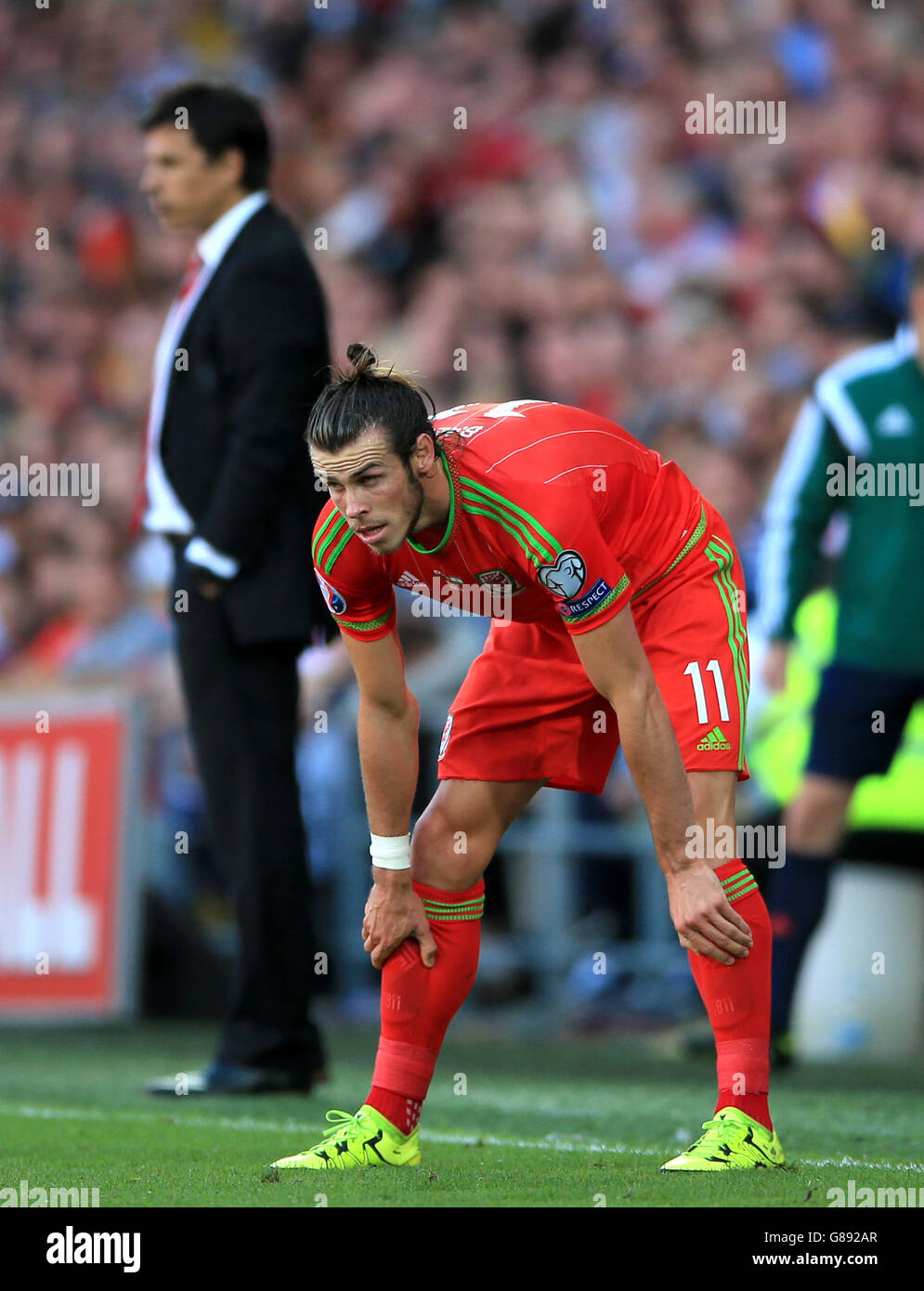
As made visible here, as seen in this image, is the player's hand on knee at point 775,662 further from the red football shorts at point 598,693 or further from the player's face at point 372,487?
the player's face at point 372,487

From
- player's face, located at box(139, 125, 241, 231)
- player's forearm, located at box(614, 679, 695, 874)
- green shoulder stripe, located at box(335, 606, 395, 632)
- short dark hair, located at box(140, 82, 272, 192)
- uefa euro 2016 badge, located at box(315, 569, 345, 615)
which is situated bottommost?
player's forearm, located at box(614, 679, 695, 874)

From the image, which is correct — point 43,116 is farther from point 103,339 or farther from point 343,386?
point 343,386

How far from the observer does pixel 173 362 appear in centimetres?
505

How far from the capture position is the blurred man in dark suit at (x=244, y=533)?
477 cm

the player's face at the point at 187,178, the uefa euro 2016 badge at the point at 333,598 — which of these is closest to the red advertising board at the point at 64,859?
the player's face at the point at 187,178

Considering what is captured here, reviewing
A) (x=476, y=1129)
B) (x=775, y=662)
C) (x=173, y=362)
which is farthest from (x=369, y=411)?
(x=775, y=662)

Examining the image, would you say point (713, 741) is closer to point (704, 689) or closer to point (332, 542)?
point (704, 689)

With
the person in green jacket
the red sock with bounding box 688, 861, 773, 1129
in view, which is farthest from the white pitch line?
the person in green jacket

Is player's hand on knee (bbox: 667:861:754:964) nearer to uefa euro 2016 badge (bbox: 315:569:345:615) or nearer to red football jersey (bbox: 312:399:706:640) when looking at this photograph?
red football jersey (bbox: 312:399:706:640)

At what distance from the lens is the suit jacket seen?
4812mm

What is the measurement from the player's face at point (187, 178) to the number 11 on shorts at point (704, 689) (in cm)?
237

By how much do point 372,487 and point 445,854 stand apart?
0.78 meters

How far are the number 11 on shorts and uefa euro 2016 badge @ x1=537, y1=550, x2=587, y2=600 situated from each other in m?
0.40

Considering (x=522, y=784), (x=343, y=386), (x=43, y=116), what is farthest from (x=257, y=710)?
(x=43, y=116)
